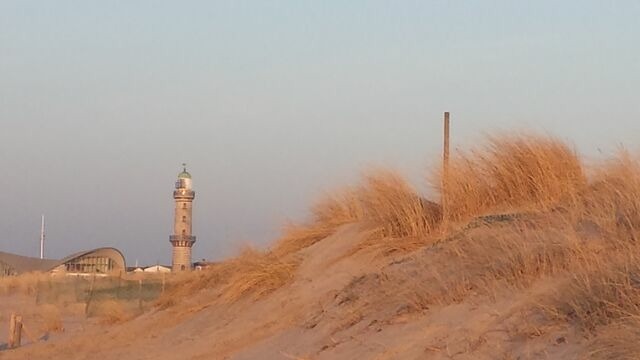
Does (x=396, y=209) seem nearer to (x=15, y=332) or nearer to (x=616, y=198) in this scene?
(x=616, y=198)

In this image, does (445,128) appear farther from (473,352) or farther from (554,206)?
(473,352)

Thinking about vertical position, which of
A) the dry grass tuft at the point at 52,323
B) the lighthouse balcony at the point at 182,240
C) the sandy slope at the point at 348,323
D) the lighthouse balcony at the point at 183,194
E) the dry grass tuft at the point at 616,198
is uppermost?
the lighthouse balcony at the point at 183,194

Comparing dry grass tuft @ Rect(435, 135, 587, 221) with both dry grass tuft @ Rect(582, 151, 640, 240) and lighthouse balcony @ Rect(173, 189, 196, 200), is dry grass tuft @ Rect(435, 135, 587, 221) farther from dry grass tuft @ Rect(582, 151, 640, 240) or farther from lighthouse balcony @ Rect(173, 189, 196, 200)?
lighthouse balcony @ Rect(173, 189, 196, 200)

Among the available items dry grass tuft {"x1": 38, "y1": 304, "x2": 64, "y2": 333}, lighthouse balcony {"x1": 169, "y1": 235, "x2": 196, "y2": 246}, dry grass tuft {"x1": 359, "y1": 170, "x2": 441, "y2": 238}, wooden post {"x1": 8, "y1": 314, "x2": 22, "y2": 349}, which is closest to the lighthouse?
lighthouse balcony {"x1": 169, "y1": 235, "x2": 196, "y2": 246}

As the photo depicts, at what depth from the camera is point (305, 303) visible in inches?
496

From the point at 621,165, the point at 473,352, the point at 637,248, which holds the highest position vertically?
the point at 621,165

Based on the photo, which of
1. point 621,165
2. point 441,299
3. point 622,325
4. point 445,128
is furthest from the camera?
point 445,128

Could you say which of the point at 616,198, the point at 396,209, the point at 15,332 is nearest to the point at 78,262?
the point at 15,332

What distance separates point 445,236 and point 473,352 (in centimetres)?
400

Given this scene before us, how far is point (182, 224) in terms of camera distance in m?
69.6

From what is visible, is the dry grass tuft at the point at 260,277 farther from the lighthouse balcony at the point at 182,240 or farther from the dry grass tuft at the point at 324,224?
the lighthouse balcony at the point at 182,240

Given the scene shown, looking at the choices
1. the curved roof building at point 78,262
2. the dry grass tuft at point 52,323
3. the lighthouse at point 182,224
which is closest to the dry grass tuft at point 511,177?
the dry grass tuft at point 52,323

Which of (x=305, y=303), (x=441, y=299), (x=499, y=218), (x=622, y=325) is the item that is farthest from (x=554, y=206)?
(x=622, y=325)

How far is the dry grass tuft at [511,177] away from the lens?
12.3m
